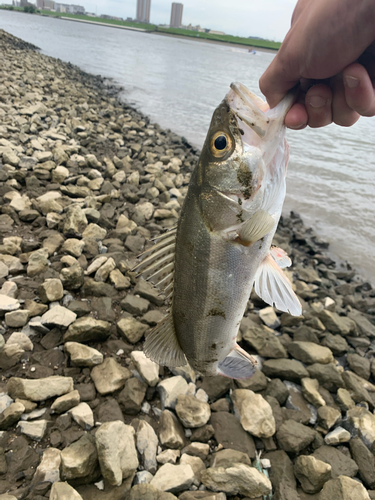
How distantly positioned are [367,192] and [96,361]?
1217 cm

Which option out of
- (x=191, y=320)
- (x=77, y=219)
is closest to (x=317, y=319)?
(x=191, y=320)

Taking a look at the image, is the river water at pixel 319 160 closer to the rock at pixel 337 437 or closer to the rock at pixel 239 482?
the rock at pixel 337 437

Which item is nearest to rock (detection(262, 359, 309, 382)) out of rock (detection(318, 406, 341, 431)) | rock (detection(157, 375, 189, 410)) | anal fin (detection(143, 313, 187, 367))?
rock (detection(318, 406, 341, 431))

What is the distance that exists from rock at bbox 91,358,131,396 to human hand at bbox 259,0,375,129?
2859 mm

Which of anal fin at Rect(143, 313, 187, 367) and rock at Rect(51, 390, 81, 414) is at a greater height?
anal fin at Rect(143, 313, 187, 367)

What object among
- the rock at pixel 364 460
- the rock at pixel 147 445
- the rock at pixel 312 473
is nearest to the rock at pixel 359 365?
the rock at pixel 364 460

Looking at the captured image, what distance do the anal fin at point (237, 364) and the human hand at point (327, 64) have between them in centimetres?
160

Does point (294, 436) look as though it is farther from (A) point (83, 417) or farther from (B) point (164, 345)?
(A) point (83, 417)

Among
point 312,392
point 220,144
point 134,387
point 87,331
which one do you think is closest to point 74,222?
point 87,331

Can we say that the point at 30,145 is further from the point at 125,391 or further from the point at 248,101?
the point at 248,101

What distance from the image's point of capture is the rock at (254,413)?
130 inches

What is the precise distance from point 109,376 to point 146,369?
1.27 feet

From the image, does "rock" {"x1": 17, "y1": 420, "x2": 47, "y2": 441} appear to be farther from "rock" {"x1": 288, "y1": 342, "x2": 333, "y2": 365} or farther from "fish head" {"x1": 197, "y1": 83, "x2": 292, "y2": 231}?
"rock" {"x1": 288, "y1": 342, "x2": 333, "y2": 365}

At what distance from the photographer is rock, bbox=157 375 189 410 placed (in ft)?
11.1
